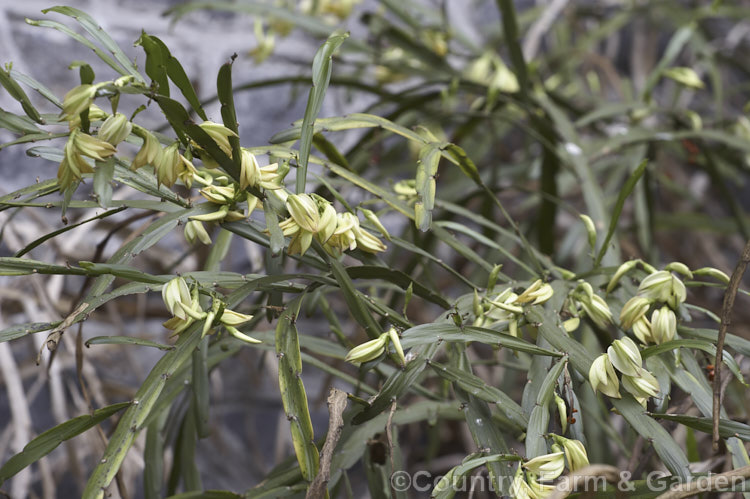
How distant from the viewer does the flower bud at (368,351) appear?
36 centimetres

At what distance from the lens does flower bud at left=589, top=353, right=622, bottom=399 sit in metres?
0.36

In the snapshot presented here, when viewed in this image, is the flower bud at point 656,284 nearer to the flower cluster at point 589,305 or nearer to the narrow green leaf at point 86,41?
the flower cluster at point 589,305

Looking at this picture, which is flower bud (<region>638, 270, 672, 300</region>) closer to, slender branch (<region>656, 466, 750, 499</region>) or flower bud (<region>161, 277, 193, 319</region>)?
slender branch (<region>656, 466, 750, 499</region>)

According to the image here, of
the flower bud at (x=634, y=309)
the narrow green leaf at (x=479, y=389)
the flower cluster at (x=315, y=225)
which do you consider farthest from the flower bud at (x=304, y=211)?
the flower bud at (x=634, y=309)

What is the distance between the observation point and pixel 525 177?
0.92 metres

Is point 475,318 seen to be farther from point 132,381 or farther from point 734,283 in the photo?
Result: point 132,381

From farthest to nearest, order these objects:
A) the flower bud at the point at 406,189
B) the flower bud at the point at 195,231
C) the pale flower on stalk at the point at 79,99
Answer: the flower bud at the point at 406,189 < the flower bud at the point at 195,231 < the pale flower on stalk at the point at 79,99

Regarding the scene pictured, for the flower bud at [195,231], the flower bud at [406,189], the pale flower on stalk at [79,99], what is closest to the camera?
the pale flower on stalk at [79,99]

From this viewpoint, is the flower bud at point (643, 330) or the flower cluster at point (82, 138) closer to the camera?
the flower cluster at point (82, 138)

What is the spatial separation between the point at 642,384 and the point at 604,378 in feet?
0.08

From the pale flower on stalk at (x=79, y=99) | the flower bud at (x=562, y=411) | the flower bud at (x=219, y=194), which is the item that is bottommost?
the flower bud at (x=562, y=411)

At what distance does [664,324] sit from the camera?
15.6 inches

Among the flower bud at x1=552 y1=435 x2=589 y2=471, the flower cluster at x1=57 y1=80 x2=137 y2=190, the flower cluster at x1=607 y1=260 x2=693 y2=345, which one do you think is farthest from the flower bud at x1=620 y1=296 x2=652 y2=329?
the flower cluster at x1=57 y1=80 x2=137 y2=190

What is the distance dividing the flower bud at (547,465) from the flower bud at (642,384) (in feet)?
0.22
